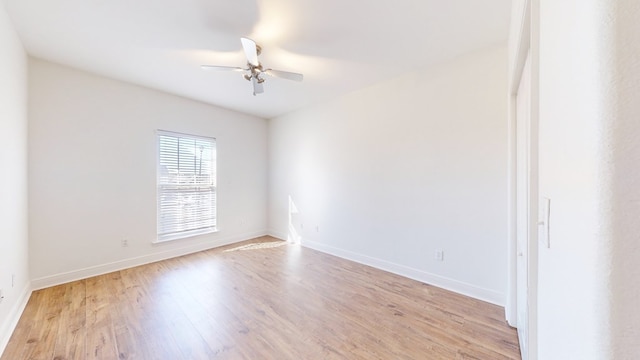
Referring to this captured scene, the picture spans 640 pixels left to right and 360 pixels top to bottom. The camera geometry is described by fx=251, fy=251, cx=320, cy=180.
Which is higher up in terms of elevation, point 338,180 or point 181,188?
point 338,180

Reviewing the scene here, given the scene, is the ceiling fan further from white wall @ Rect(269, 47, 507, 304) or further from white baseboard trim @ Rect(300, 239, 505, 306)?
white baseboard trim @ Rect(300, 239, 505, 306)

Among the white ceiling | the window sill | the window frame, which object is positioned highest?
the white ceiling

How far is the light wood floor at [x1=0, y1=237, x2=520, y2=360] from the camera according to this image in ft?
5.95

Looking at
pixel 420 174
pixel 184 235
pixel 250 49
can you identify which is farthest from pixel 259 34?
pixel 184 235

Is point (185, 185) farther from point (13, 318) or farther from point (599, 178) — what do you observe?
point (599, 178)

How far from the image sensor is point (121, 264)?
3.37 m

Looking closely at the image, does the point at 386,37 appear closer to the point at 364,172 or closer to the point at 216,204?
the point at 364,172

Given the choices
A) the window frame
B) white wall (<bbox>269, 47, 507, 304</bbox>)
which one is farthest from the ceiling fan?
the window frame

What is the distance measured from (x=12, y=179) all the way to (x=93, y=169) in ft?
3.13

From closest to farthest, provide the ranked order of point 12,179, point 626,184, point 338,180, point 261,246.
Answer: point 626,184, point 12,179, point 338,180, point 261,246

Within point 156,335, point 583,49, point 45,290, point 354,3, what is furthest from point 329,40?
point 45,290

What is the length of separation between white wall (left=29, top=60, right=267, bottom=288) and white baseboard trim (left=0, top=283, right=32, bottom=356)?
0.96 feet

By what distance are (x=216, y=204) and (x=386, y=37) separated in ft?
12.1

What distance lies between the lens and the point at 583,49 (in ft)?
1.32
